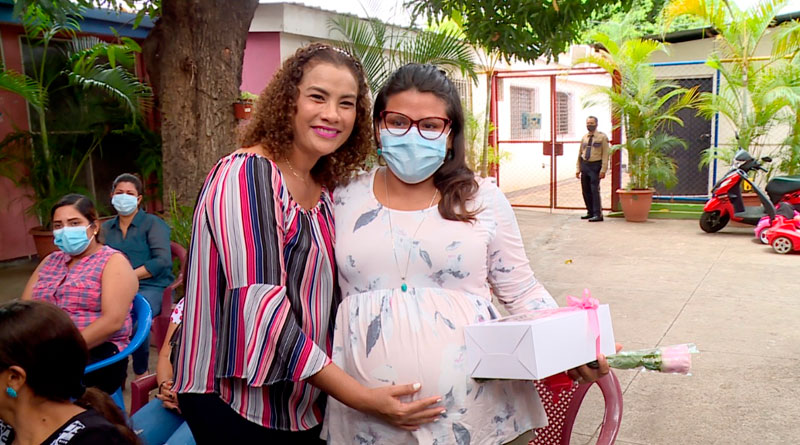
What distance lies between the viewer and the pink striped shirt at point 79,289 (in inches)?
134

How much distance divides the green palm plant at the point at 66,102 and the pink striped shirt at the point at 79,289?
4.06 metres

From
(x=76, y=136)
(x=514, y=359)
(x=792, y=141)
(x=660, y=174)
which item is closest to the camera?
(x=514, y=359)

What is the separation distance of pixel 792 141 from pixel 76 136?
9.66 meters

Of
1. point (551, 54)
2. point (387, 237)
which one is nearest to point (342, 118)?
point (387, 237)

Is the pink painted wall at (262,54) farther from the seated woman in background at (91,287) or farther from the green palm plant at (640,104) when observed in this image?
the seated woman in background at (91,287)

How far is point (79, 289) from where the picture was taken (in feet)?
11.2

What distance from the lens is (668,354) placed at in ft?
5.72

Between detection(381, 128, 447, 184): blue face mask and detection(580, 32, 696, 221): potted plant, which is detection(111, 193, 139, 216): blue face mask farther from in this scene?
detection(580, 32, 696, 221): potted plant

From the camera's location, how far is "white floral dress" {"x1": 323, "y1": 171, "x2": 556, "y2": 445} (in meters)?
1.76

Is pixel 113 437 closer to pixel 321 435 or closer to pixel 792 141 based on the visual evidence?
pixel 321 435

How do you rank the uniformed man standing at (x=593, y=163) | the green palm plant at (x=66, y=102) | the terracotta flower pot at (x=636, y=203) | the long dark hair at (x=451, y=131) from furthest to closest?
the uniformed man standing at (x=593, y=163)
the terracotta flower pot at (x=636, y=203)
the green palm plant at (x=66, y=102)
the long dark hair at (x=451, y=131)

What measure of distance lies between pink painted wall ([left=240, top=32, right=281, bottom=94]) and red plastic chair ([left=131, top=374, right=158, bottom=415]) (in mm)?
8123

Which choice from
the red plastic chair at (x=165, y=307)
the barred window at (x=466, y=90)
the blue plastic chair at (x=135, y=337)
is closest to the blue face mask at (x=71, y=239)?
the blue plastic chair at (x=135, y=337)

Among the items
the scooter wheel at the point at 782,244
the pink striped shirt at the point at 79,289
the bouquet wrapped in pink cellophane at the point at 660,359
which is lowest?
the scooter wheel at the point at 782,244
